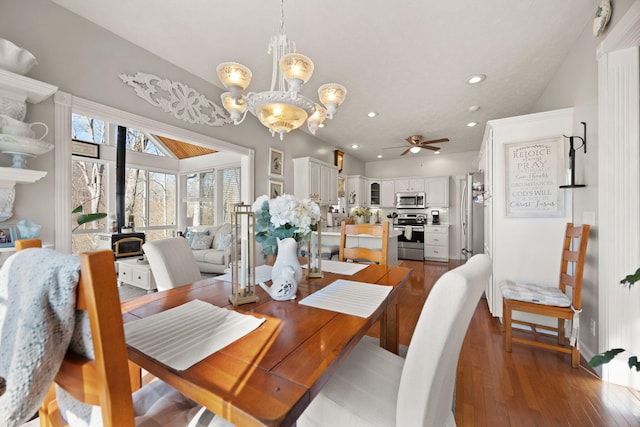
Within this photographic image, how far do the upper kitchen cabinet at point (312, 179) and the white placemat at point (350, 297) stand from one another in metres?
3.18

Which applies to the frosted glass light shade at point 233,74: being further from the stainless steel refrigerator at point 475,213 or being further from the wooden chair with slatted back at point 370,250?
the stainless steel refrigerator at point 475,213

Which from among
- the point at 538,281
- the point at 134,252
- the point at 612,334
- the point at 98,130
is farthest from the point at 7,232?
the point at 98,130

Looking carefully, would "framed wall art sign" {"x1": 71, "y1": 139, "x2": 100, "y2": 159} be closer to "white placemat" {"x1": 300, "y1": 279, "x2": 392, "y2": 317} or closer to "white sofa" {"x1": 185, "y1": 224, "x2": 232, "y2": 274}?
"white sofa" {"x1": 185, "y1": 224, "x2": 232, "y2": 274}

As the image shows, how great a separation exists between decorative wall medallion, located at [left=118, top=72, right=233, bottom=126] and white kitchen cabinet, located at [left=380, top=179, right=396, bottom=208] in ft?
15.8

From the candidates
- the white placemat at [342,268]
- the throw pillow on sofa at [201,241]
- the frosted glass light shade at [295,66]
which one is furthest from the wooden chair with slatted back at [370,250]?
the throw pillow on sofa at [201,241]

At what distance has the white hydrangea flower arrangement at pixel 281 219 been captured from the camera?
1284 mm

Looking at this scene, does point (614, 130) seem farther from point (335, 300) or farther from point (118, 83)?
point (118, 83)

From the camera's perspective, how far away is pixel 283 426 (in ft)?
1.75

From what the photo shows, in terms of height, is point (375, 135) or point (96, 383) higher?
point (375, 135)

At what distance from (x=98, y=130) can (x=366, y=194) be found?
20.2ft

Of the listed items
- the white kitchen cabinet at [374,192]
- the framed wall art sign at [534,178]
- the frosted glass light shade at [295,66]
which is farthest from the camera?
the white kitchen cabinet at [374,192]

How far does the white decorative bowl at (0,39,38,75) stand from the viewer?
1571 mm

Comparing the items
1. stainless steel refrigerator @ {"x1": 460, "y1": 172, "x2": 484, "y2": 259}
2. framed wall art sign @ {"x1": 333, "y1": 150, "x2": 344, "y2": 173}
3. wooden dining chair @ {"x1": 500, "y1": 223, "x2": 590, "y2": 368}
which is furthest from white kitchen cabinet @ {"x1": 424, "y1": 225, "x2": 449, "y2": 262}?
wooden dining chair @ {"x1": 500, "y1": 223, "x2": 590, "y2": 368}

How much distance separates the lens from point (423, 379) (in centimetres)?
70
